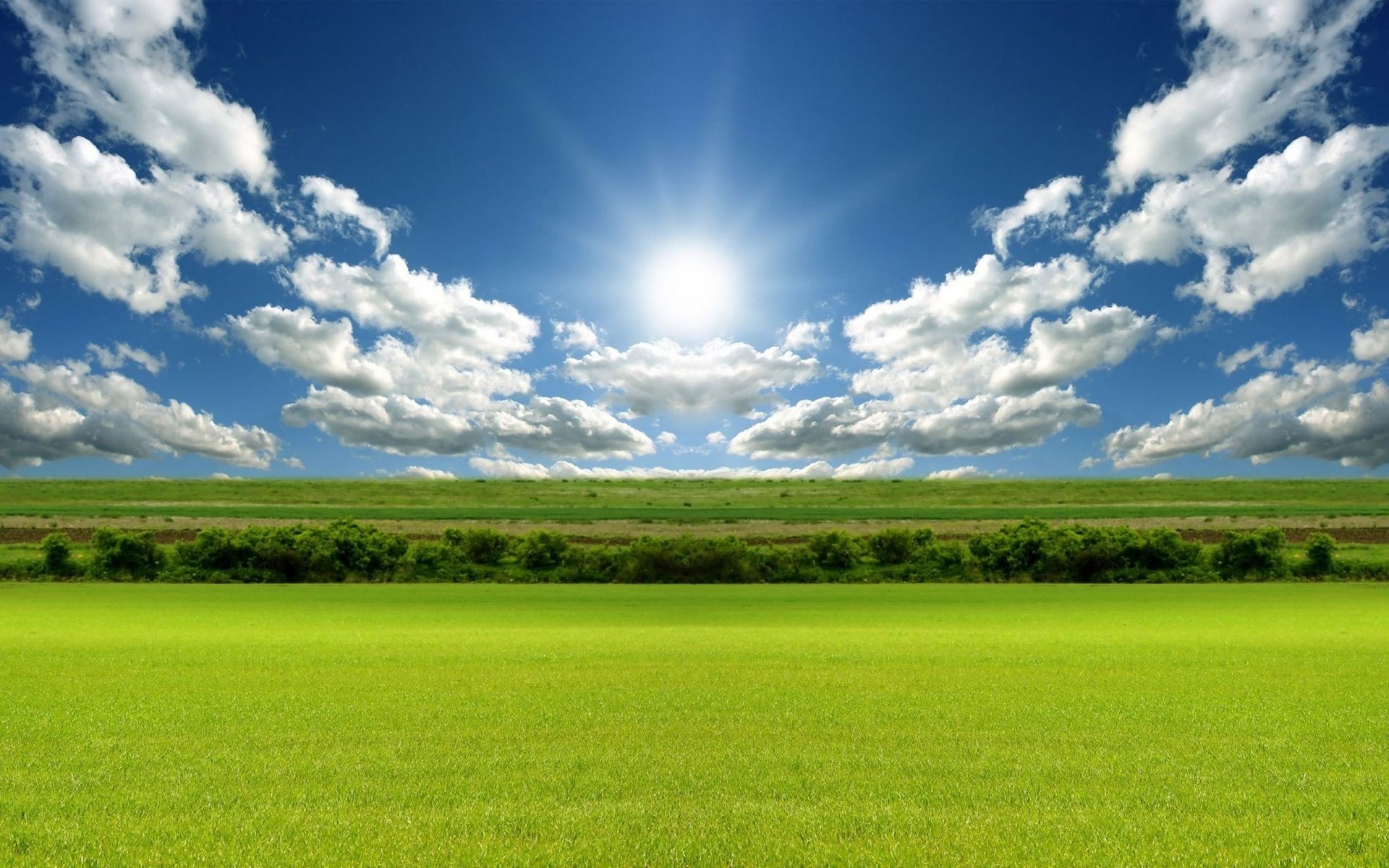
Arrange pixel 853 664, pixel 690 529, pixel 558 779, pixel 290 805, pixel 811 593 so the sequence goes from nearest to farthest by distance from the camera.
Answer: pixel 290 805 → pixel 558 779 → pixel 853 664 → pixel 811 593 → pixel 690 529

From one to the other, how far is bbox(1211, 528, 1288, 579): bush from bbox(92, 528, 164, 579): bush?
6694 centimetres

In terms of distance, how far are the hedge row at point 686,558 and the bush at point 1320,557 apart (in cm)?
6

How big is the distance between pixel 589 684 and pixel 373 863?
5.99 metres

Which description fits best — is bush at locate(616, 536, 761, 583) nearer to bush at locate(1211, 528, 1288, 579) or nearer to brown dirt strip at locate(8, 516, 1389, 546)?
brown dirt strip at locate(8, 516, 1389, 546)

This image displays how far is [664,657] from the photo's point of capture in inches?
524

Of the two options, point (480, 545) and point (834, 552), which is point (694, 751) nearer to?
point (834, 552)

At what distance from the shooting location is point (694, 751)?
721 centimetres

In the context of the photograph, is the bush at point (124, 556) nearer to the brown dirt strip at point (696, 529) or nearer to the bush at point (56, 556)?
the bush at point (56, 556)

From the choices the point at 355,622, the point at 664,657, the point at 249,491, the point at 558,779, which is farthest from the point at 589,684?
the point at 249,491

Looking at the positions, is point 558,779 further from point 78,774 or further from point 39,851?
point 78,774

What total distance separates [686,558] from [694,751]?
3702cm

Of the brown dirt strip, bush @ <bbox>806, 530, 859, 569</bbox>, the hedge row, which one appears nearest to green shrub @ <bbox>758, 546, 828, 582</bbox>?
the hedge row

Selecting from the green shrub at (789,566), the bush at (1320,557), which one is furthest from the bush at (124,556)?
the bush at (1320,557)

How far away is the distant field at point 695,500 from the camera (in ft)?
257
